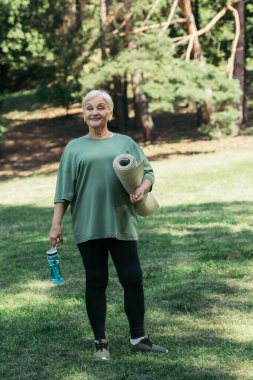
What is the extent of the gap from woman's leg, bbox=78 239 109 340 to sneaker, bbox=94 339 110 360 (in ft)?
0.12

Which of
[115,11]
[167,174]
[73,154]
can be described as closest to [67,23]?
[115,11]

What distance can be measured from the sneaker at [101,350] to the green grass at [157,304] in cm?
6

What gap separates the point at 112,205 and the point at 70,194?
0.33 meters

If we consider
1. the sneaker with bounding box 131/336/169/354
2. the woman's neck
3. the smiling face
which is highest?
the smiling face

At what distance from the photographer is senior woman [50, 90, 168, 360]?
542cm

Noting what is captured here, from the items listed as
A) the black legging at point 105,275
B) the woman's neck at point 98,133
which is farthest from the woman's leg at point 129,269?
the woman's neck at point 98,133

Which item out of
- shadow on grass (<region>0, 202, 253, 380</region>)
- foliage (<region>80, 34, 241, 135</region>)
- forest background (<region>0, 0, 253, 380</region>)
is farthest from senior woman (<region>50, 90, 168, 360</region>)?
foliage (<region>80, 34, 241, 135</region>)

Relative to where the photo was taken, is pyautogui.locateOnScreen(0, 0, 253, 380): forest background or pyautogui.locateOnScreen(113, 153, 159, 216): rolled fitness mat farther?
pyautogui.locateOnScreen(0, 0, 253, 380): forest background

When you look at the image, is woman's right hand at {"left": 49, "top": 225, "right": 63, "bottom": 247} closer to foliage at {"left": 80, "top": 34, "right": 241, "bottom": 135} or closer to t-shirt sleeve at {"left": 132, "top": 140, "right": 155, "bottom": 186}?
t-shirt sleeve at {"left": 132, "top": 140, "right": 155, "bottom": 186}

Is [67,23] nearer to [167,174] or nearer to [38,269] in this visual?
[167,174]

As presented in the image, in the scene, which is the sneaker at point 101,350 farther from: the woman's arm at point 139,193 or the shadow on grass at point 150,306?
the woman's arm at point 139,193

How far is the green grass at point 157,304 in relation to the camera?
17.6ft

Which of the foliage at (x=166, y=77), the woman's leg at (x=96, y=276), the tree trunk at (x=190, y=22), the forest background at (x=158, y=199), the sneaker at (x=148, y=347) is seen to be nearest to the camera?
the woman's leg at (x=96, y=276)

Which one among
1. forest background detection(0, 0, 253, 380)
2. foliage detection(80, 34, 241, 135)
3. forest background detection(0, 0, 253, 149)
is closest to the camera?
forest background detection(0, 0, 253, 380)
